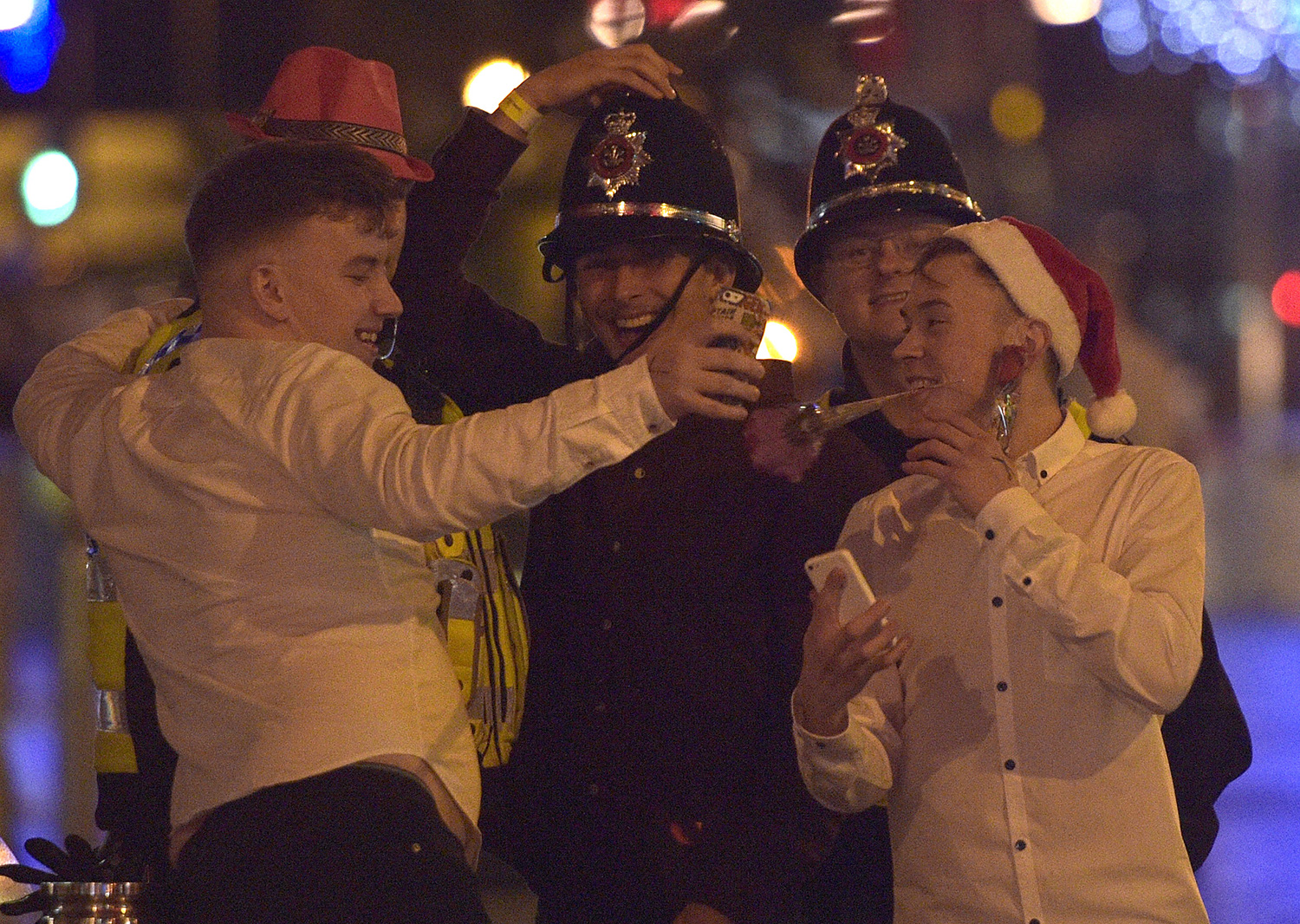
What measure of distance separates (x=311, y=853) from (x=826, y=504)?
1233 mm

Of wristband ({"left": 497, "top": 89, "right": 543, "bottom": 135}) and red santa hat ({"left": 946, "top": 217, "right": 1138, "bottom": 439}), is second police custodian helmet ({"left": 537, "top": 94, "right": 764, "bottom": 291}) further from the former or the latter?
red santa hat ({"left": 946, "top": 217, "right": 1138, "bottom": 439})

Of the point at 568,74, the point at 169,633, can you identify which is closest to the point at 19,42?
the point at 568,74

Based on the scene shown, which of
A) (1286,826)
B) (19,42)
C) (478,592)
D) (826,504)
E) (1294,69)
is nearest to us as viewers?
(478,592)

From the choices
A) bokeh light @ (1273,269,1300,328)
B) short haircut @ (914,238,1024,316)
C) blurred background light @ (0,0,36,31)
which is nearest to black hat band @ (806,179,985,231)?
short haircut @ (914,238,1024,316)

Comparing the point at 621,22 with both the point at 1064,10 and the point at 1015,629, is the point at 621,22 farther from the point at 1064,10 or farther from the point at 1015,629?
the point at 1064,10

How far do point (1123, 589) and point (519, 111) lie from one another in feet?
5.31

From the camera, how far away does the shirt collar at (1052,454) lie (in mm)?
2625

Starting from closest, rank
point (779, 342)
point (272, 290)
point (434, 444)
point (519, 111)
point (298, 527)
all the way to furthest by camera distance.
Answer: point (434, 444) < point (298, 527) < point (272, 290) < point (519, 111) < point (779, 342)

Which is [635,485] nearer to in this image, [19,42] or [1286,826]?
[1286,826]

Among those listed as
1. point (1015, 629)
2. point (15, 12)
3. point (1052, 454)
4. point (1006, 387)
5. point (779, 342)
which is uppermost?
point (15, 12)

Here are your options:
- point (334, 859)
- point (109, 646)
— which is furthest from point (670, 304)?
point (334, 859)

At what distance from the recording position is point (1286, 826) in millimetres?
6312

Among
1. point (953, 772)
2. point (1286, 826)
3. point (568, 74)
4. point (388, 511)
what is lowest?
point (1286, 826)

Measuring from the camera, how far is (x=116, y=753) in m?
2.67
